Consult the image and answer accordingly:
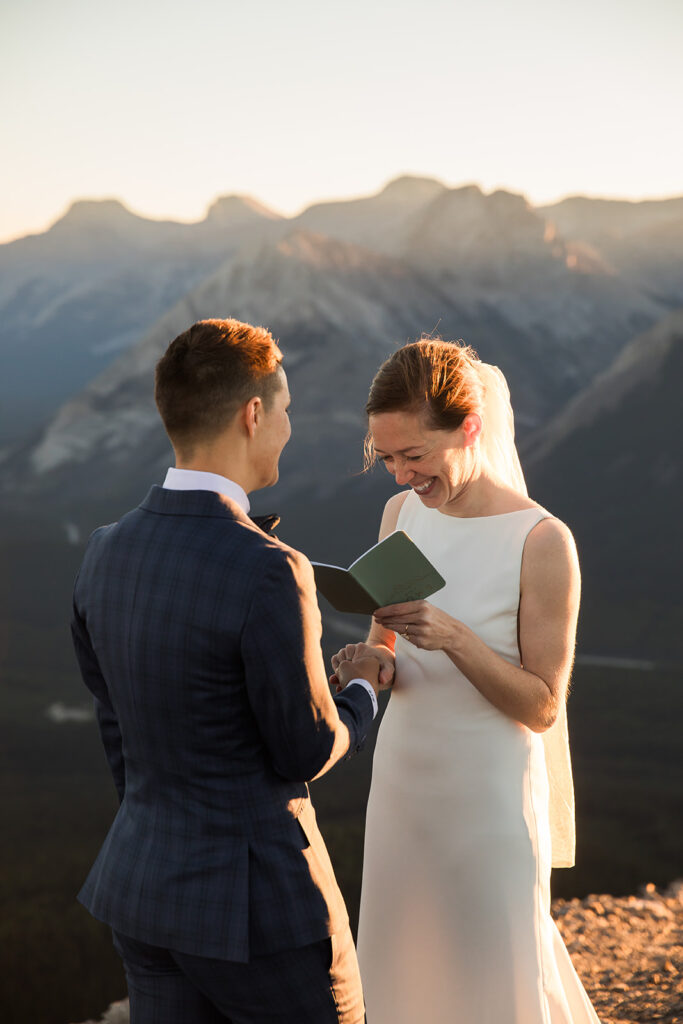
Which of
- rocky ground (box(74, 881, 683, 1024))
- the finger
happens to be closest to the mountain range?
rocky ground (box(74, 881, 683, 1024))

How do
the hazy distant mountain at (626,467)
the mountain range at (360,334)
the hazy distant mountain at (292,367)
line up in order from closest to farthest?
1. the hazy distant mountain at (626,467)
2. the mountain range at (360,334)
3. the hazy distant mountain at (292,367)

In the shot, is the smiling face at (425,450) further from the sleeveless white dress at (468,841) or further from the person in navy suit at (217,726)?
the person in navy suit at (217,726)

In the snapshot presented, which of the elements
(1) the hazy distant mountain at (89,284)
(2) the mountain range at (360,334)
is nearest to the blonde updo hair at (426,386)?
(2) the mountain range at (360,334)

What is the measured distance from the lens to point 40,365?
70.6m

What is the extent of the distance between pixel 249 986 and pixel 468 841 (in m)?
0.99

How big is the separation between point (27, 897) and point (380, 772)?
830cm

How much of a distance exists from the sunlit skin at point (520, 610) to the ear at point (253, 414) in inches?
27.2

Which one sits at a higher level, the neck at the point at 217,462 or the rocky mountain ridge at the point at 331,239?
the rocky mountain ridge at the point at 331,239

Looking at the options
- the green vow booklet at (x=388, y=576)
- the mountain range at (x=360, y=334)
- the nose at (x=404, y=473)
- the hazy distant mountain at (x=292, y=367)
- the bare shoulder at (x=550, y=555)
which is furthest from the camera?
the hazy distant mountain at (x=292, y=367)

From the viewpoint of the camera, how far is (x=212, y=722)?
5.54ft

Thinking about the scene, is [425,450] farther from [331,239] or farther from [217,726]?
[331,239]

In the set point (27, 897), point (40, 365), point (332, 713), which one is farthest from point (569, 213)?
point (332, 713)

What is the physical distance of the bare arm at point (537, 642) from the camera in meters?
2.40

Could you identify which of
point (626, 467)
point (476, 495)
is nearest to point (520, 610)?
point (476, 495)
